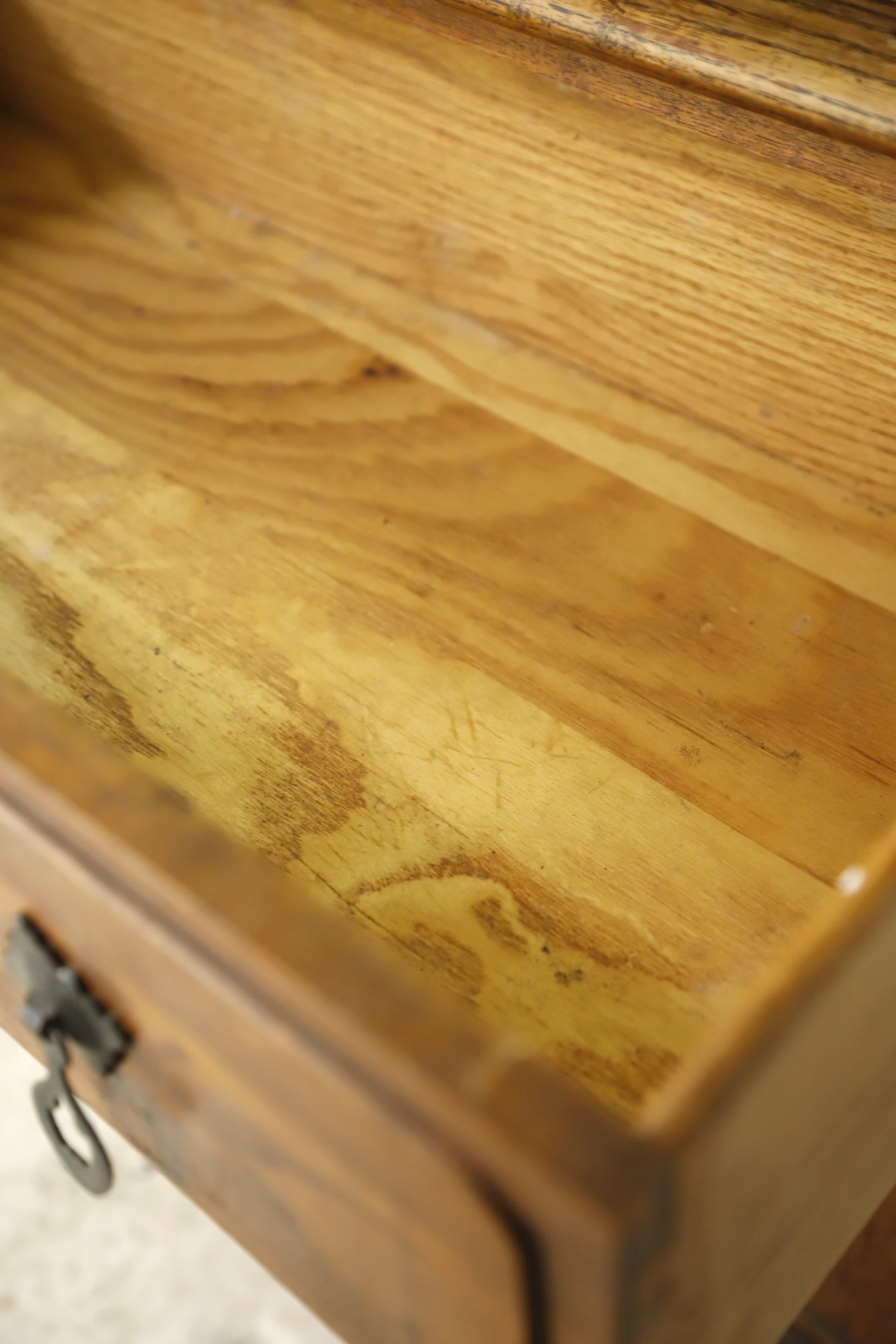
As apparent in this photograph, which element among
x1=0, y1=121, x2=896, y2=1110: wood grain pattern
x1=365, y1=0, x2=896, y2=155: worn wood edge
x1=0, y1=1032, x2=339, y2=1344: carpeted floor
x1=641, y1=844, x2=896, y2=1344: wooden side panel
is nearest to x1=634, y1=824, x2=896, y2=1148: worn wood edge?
x1=641, y1=844, x2=896, y2=1344: wooden side panel

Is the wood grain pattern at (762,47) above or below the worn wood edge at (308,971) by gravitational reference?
above

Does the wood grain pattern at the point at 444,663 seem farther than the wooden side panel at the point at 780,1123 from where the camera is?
Yes

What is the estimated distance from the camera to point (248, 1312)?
2.64 feet

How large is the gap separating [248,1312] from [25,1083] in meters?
0.24

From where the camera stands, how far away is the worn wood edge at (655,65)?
413 millimetres

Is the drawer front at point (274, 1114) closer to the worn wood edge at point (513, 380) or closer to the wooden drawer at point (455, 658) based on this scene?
the wooden drawer at point (455, 658)

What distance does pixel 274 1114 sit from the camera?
29cm

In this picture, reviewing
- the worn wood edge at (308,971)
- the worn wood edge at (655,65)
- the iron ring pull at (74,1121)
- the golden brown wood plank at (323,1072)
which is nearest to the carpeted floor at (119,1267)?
the iron ring pull at (74,1121)

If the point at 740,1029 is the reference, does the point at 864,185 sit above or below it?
above

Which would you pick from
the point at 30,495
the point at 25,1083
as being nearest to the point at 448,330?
the point at 30,495

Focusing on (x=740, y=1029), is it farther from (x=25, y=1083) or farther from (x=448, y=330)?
(x=25, y=1083)

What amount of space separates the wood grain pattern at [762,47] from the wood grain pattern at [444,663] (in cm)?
21

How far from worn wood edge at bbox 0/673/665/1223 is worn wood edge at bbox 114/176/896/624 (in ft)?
1.21

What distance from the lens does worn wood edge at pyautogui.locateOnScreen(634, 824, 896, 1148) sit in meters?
0.22
